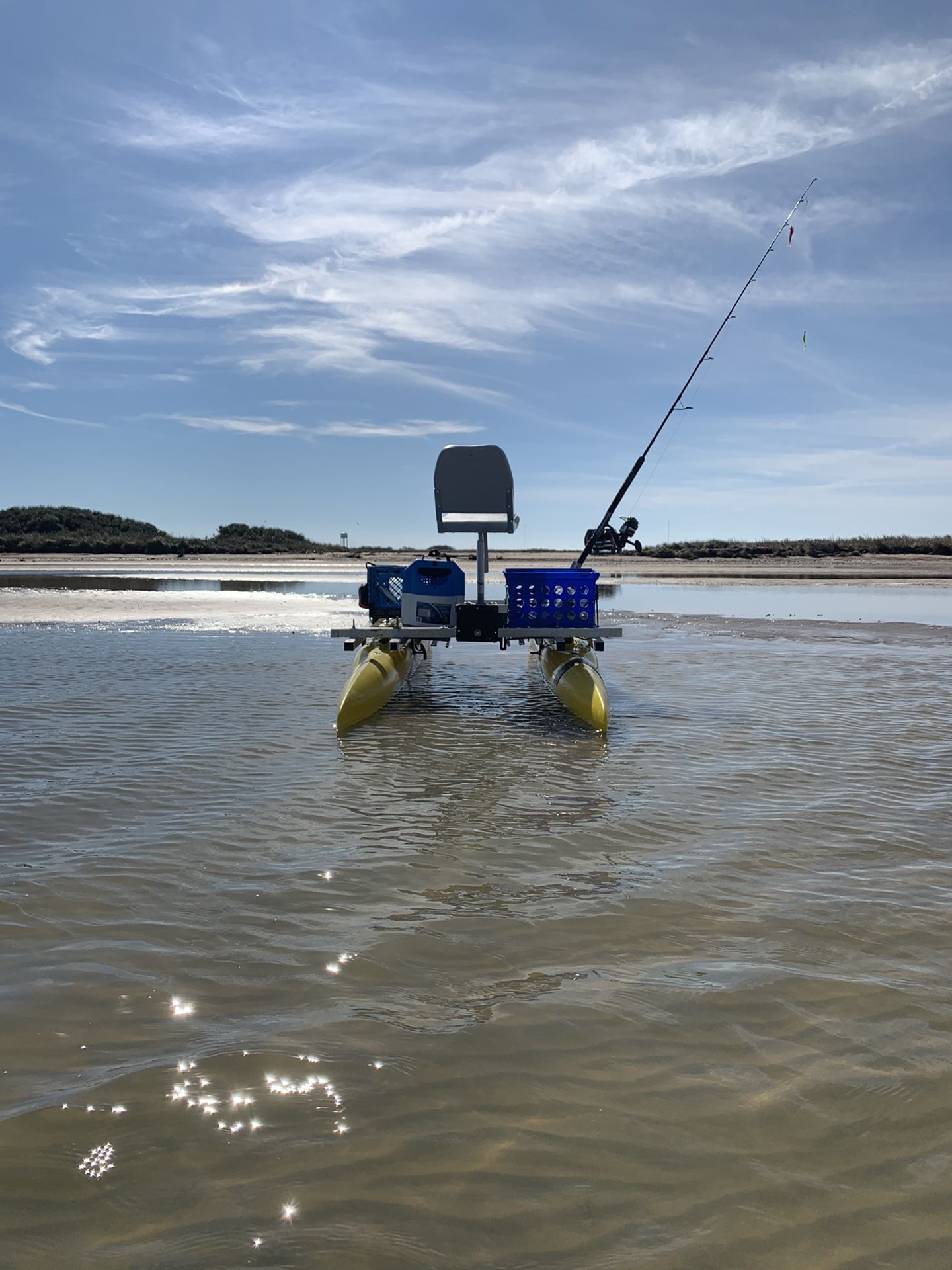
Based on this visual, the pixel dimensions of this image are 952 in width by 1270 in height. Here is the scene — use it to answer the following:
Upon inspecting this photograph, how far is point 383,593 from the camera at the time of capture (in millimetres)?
13477

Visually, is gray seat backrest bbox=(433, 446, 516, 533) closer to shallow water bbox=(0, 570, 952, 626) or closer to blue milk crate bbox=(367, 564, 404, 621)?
blue milk crate bbox=(367, 564, 404, 621)

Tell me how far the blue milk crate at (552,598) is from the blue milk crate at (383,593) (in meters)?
2.91

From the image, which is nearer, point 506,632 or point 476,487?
point 506,632

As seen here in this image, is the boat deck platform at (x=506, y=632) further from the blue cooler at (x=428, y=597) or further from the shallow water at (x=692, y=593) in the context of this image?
the shallow water at (x=692, y=593)

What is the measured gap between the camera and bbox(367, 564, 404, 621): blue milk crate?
1338cm

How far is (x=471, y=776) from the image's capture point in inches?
303

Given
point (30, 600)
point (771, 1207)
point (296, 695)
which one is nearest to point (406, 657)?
point (296, 695)

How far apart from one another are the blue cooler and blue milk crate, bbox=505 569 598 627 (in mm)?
855

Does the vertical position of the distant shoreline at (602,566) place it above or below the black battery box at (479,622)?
above

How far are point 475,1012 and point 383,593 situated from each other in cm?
1030

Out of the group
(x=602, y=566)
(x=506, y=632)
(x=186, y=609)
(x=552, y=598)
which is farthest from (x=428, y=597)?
(x=602, y=566)

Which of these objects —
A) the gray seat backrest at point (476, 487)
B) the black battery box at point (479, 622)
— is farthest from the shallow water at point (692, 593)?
the black battery box at point (479, 622)

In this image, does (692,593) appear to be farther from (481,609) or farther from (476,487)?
(481,609)

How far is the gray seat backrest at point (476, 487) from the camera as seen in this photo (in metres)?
11.8
